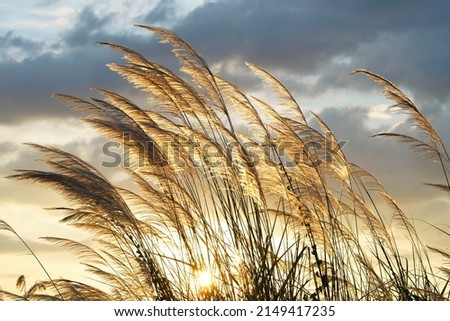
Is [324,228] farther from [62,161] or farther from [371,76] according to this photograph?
[62,161]

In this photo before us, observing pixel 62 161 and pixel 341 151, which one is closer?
pixel 62 161

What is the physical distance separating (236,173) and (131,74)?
1.13m

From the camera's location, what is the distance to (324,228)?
19.5ft

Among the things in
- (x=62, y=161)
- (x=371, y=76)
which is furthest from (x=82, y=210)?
(x=371, y=76)

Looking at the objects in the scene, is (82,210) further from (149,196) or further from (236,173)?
(236,173)

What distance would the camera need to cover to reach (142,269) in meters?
5.89

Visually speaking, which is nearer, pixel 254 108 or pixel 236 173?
pixel 236 173
